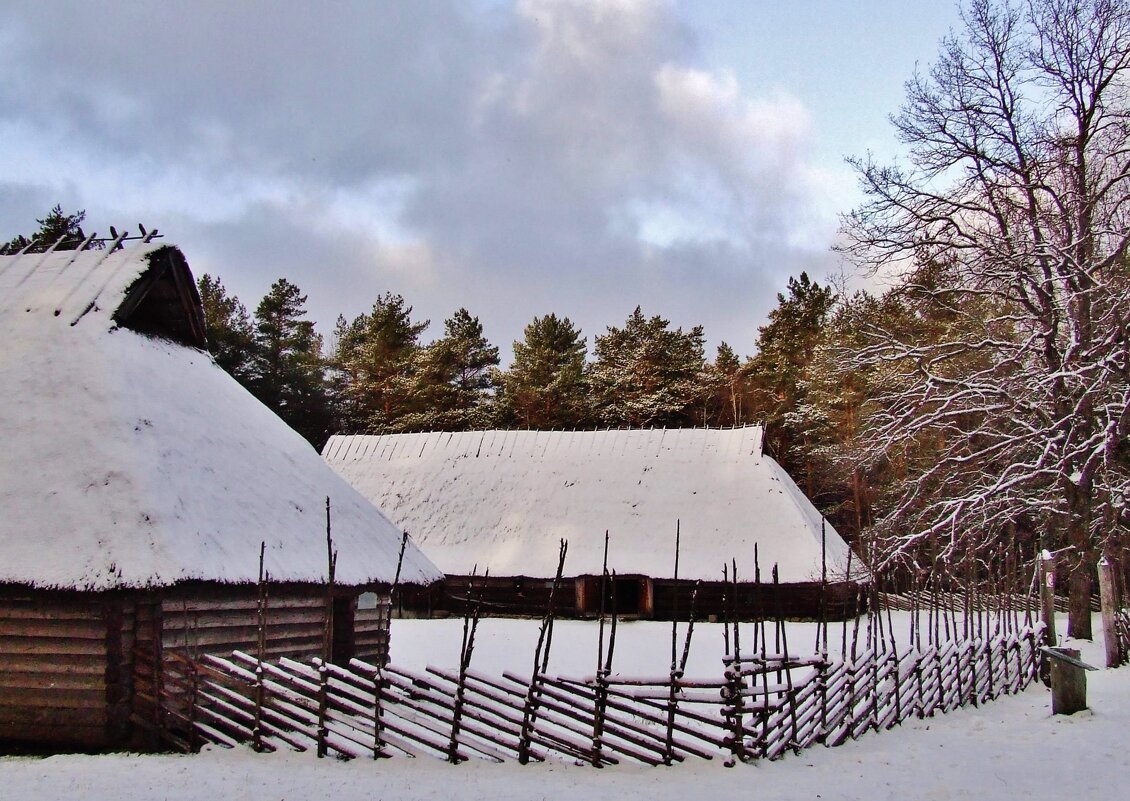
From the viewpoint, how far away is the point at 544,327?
167 feet

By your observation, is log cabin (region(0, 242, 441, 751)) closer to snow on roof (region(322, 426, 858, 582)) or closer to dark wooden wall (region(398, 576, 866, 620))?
dark wooden wall (region(398, 576, 866, 620))

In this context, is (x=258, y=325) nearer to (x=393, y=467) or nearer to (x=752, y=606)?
(x=393, y=467)

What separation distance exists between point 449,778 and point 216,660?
138 inches

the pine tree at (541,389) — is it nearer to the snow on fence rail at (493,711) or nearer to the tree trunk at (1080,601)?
the tree trunk at (1080,601)

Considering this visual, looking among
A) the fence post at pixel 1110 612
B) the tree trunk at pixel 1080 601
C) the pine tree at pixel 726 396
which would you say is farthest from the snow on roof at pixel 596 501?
the pine tree at pixel 726 396

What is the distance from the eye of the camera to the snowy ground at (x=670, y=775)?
8453mm

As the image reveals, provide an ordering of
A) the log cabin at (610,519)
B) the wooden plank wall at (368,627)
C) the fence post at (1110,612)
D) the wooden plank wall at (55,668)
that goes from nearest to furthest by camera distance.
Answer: the wooden plank wall at (55,668), the wooden plank wall at (368,627), the fence post at (1110,612), the log cabin at (610,519)

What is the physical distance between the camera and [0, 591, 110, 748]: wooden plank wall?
10.5m

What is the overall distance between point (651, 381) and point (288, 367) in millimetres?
18982

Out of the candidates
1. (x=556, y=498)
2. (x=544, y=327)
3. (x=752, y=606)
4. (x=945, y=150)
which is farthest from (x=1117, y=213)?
(x=544, y=327)

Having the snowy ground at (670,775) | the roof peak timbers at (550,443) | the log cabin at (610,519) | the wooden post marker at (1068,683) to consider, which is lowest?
the snowy ground at (670,775)

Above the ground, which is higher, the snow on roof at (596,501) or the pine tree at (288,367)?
the pine tree at (288,367)

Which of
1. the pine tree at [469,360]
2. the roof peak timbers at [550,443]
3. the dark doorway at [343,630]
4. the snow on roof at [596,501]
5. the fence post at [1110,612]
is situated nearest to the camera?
the dark doorway at [343,630]

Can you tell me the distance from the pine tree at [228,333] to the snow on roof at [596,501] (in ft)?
38.2
